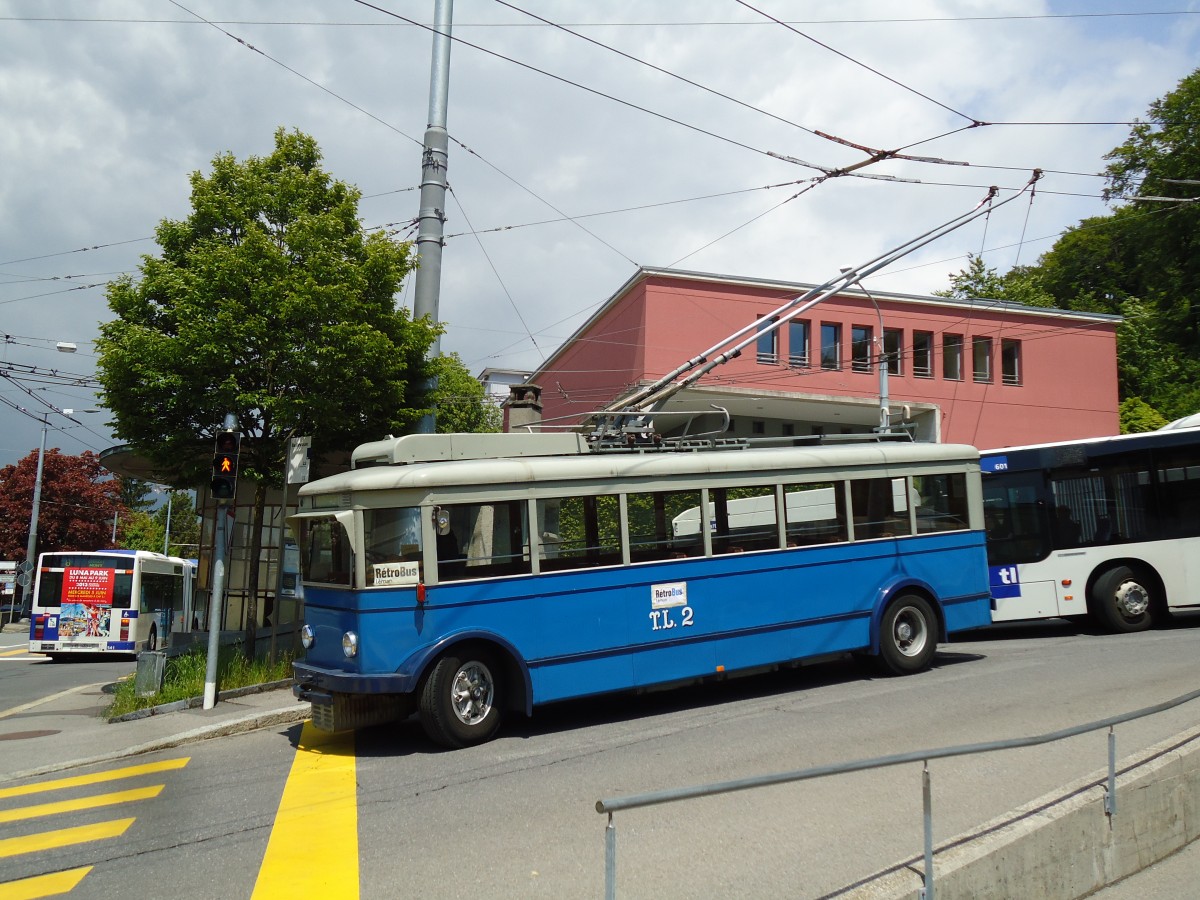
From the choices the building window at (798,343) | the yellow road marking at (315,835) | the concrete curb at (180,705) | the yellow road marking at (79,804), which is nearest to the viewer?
the yellow road marking at (315,835)

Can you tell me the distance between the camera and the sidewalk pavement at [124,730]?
9.86 meters

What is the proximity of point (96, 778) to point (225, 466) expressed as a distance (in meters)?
4.23

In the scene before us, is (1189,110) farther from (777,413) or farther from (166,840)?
(166,840)

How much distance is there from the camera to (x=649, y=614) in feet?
32.1

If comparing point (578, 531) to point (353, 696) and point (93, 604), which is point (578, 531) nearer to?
point (353, 696)

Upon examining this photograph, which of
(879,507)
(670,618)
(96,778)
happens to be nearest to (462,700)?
(670,618)

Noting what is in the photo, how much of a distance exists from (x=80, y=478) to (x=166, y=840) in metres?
60.2

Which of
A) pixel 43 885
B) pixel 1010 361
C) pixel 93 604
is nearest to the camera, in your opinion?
pixel 43 885

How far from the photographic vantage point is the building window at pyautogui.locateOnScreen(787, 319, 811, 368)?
31656 mm

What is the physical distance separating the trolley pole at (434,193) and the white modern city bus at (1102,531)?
9.27m

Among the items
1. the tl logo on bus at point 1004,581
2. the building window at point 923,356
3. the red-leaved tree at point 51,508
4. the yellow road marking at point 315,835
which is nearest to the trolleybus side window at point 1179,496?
the tl logo on bus at point 1004,581

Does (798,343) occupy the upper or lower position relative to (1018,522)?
upper

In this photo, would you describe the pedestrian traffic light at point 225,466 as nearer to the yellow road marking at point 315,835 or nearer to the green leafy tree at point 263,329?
the green leafy tree at point 263,329

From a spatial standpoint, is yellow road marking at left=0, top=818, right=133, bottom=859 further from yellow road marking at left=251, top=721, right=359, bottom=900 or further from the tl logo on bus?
the tl logo on bus
